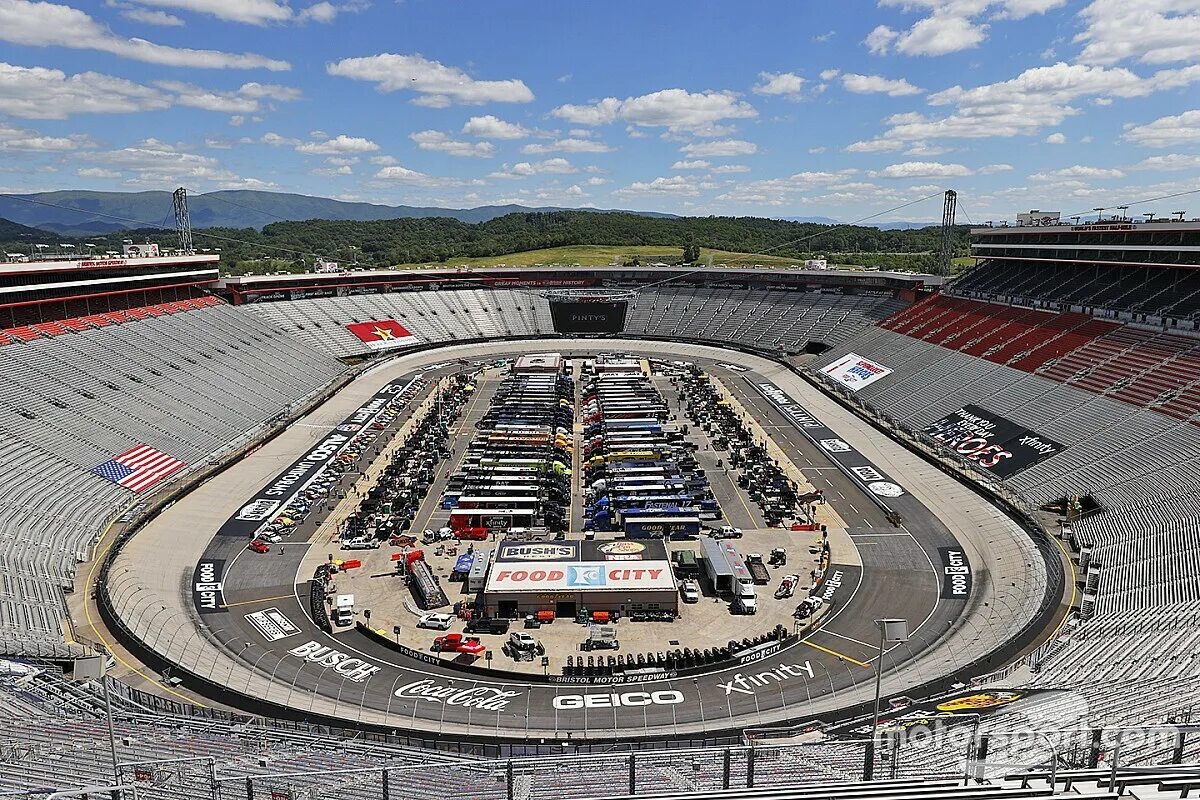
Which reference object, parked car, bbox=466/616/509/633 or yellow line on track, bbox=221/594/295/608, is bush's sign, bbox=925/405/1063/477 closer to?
parked car, bbox=466/616/509/633

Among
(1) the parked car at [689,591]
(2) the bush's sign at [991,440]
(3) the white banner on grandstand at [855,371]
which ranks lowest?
(1) the parked car at [689,591]

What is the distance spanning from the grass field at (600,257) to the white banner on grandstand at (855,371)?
83.3 meters

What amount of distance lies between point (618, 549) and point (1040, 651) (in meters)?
18.7

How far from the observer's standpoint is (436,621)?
33.5m

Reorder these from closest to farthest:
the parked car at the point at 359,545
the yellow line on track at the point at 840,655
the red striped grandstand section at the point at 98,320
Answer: the yellow line on track at the point at 840,655, the parked car at the point at 359,545, the red striped grandstand section at the point at 98,320

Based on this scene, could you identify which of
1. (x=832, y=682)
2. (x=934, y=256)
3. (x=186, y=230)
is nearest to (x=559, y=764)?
(x=832, y=682)

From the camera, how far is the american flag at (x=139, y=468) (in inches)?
1833

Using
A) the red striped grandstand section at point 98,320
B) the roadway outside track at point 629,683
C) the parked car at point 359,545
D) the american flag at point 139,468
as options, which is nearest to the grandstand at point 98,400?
the red striped grandstand section at point 98,320

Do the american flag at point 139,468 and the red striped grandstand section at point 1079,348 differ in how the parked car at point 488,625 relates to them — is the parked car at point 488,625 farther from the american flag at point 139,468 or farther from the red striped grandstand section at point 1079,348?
the red striped grandstand section at point 1079,348

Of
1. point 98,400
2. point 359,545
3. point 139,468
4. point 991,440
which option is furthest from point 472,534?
point 991,440

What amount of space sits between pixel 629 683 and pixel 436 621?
9.75 meters

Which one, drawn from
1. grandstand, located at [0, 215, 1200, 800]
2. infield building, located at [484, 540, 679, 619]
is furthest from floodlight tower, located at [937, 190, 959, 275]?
infield building, located at [484, 540, 679, 619]

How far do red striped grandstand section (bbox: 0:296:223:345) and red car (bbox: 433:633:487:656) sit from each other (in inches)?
1961

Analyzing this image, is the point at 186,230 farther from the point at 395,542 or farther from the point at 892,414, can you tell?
the point at 892,414
